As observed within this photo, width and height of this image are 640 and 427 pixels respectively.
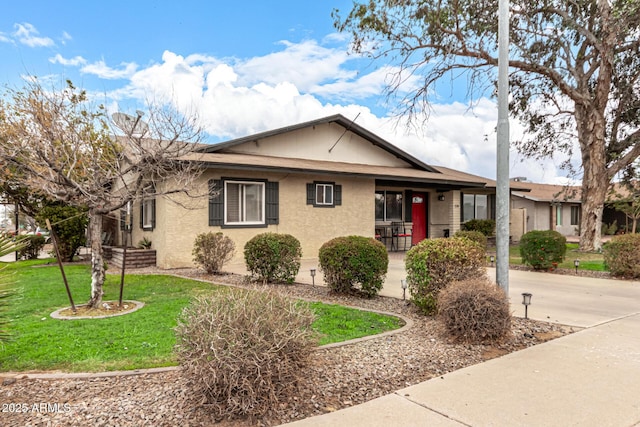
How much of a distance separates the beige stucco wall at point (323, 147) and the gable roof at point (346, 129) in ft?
0.88

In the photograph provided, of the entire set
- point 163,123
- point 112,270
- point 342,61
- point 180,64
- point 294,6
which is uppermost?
point 294,6

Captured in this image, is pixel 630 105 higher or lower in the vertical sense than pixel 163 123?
higher

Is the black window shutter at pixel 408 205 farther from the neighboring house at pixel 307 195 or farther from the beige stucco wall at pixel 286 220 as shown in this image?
the beige stucco wall at pixel 286 220

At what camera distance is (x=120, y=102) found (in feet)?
26.6

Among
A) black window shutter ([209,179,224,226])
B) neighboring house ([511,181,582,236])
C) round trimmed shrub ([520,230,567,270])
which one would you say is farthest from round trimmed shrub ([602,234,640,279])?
neighboring house ([511,181,582,236])

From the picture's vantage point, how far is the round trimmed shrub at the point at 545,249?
10812 mm

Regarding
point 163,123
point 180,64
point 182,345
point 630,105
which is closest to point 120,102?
point 163,123

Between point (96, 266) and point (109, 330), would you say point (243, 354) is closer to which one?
point (109, 330)

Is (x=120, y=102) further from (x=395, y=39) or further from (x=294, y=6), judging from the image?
(x=395, y=39)

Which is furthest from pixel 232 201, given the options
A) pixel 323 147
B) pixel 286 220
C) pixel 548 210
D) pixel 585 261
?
pixel 548 210

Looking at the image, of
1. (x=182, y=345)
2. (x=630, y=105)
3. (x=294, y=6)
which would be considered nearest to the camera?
(x=182, y=345)

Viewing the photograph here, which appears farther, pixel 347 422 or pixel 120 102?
pixel 120 102

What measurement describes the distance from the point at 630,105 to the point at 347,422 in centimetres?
2015

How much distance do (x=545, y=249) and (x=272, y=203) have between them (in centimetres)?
793
